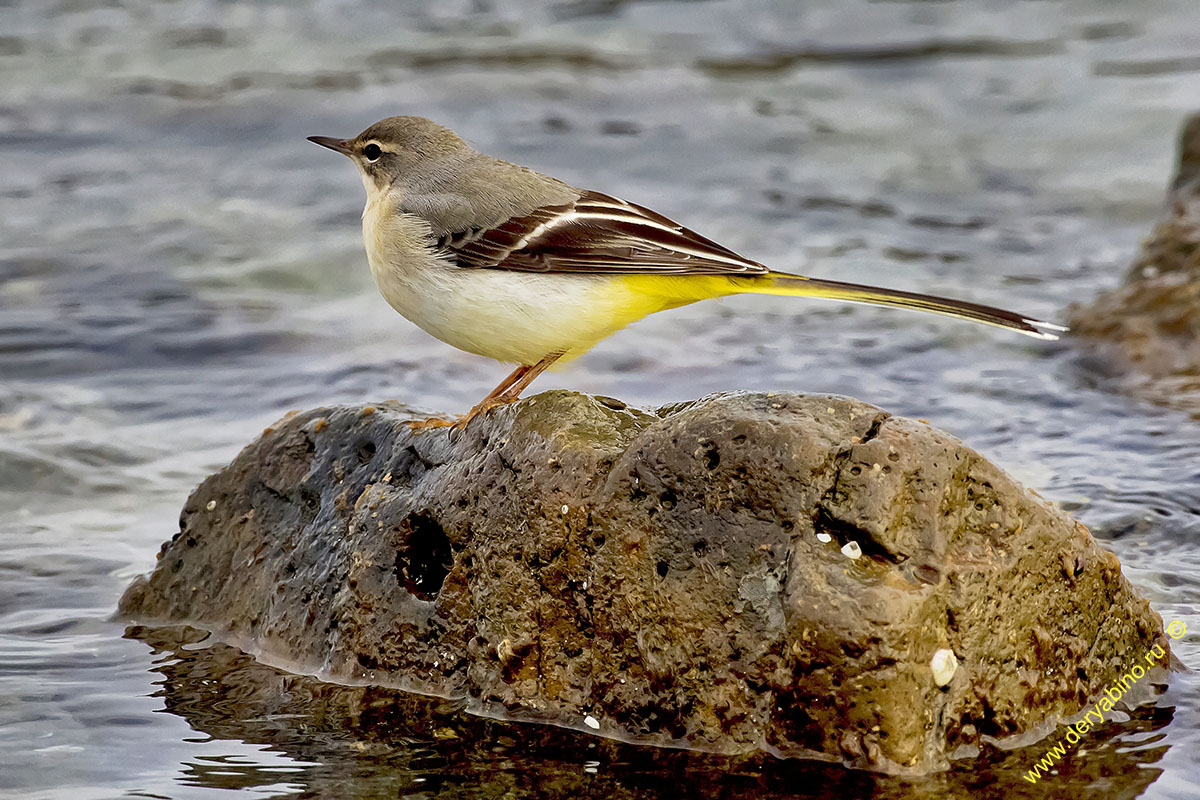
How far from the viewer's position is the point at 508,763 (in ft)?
15.5

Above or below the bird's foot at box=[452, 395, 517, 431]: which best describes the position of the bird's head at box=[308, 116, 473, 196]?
above

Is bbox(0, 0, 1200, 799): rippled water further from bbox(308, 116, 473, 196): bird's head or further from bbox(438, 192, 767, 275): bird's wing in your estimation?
bbox(308, 116, 473, 196): bird's head

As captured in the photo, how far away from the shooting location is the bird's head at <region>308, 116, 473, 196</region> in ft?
22.0

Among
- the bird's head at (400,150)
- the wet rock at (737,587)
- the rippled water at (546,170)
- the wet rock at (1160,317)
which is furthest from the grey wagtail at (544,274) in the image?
the wet rock at (1160,317)

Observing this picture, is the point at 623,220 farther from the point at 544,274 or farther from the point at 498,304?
the point at 498,304

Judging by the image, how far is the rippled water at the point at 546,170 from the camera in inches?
201

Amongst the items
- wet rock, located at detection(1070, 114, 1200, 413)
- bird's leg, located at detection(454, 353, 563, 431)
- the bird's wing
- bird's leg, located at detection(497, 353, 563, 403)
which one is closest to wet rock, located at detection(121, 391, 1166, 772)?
bird's leg, located at detection(454, 353, 563, 431)

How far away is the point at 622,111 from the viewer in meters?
16.5

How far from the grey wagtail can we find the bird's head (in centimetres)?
38

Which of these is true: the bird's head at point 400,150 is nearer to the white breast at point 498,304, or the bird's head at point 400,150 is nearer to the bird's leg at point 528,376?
the white breast at point 498,304

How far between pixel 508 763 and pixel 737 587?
3.20 feet

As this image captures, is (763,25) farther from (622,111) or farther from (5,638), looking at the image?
(5,638)

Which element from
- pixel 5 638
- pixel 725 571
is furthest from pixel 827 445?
pixel 5 638

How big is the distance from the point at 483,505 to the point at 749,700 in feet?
3.93
